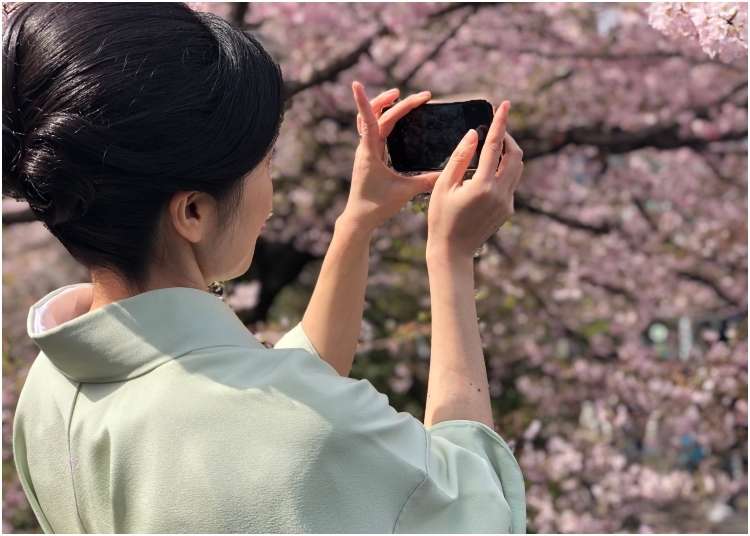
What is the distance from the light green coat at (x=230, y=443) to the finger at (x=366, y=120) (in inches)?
15.1

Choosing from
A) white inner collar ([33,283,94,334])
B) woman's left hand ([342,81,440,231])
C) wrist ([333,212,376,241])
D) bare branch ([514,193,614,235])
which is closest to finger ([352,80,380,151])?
woman's left hand ([342,81,440,231])

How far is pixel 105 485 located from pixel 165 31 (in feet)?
1.90

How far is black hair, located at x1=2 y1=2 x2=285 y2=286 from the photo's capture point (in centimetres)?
121

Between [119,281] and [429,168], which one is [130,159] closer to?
[119,281]

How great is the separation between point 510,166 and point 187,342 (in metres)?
0.51

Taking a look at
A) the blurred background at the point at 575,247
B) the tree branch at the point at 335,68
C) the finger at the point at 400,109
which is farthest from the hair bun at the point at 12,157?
the blurred background at the point at 575,247

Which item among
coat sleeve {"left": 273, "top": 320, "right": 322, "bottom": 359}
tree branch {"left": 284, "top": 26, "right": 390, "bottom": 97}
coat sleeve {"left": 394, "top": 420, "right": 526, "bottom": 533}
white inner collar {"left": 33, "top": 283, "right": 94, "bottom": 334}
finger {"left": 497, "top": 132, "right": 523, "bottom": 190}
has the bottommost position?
tree branch {"left": 284, "top": 26, "right": 390, "bottom": 97}

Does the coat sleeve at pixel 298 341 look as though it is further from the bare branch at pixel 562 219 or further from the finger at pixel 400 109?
the bare branch at pixel 562 219

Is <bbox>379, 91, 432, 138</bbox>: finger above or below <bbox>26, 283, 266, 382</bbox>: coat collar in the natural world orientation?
below

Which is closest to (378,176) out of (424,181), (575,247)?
(424,181)

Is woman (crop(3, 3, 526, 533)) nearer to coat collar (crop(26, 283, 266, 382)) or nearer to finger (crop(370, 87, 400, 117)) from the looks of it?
coat collar (crop(26, 283, 266, 382))

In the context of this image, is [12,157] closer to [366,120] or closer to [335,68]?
[366,120]

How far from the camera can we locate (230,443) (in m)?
1.19

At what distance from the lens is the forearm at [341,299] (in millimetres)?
1717
